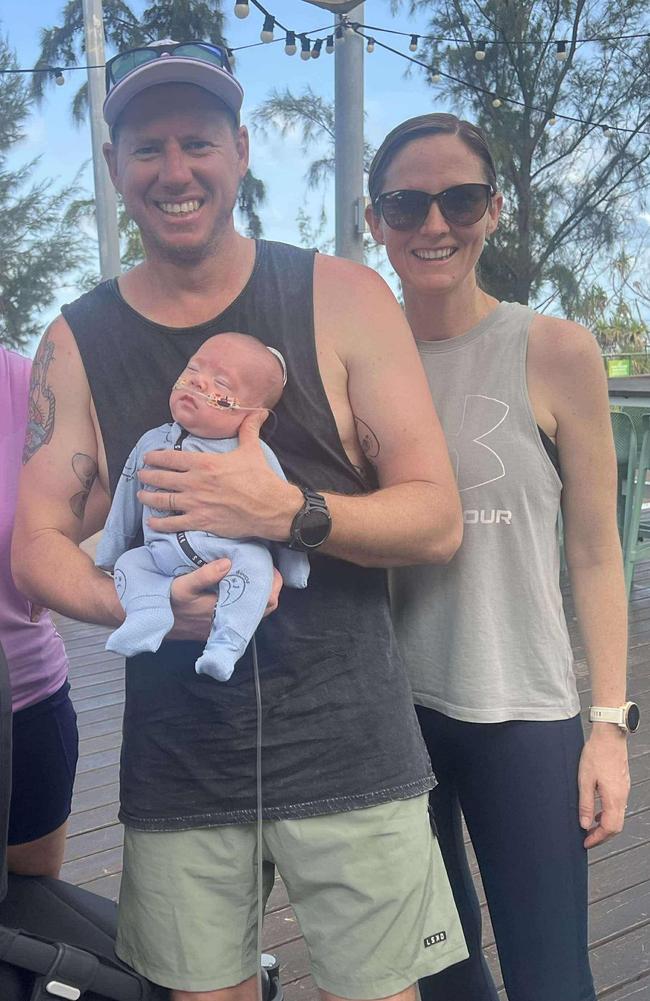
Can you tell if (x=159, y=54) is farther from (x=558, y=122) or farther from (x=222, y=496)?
(x=558, y=122)

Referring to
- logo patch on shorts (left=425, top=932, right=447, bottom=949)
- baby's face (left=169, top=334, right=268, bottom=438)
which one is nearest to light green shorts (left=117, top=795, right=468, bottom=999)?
logo patch on shorts (left=425, top=932, right=447, bottom=949)

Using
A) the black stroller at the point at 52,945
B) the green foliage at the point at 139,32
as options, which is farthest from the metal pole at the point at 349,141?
the green foliage at the point at 139,32

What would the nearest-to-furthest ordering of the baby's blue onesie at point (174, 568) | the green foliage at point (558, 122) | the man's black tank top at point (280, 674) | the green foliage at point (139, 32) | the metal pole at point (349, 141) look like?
1. the baby's blue onesie at point (174, 568)
2. the man's black tank top at point (280, 674)
3. the metal pole at point (349, 141)
4. the green foliage at point (139, 32)
5. the green foliage at point (558, 122)

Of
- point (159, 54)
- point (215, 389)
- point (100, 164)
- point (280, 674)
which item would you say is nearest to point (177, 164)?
point (159, 54)

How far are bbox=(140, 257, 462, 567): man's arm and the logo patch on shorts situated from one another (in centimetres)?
50

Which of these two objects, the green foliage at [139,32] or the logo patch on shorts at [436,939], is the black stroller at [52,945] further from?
the green foliage at [139,32]

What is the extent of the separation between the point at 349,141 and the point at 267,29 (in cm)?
199

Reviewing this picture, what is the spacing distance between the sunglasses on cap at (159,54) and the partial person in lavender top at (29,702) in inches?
21.6

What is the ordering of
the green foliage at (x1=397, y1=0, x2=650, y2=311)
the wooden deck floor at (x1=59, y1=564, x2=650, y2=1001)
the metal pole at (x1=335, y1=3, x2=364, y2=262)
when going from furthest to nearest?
the green foliage at (x1=397, y1=0, x2=650, y2=311) → the metal pole at (x1=335, y1=3, x2=364, y2=262) → the wooden deck floor at (x1=59, y1=564, x2=650, y2=1001)

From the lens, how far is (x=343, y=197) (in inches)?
201

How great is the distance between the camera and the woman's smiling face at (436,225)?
4.24 feet

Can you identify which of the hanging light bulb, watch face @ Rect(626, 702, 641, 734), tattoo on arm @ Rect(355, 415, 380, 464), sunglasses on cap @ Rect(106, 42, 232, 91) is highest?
the hanging light bulb

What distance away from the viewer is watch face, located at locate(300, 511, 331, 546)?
1078 millimetres

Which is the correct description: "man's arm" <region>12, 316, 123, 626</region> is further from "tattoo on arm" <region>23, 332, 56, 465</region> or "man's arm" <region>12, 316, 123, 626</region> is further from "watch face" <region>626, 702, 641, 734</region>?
"watch face" <region>626, 702, 641, 734</region>
